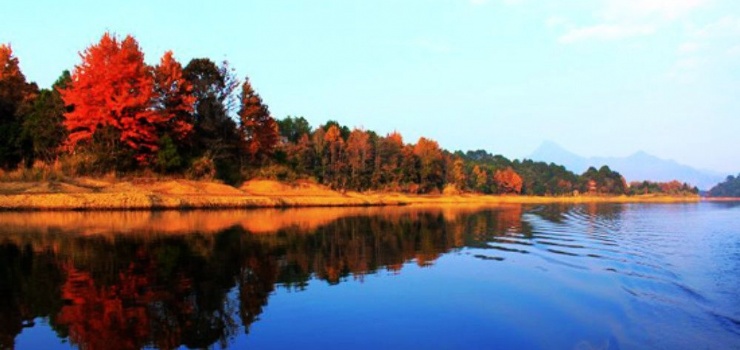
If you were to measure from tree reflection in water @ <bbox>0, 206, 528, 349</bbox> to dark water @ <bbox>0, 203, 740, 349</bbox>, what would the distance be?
5cm

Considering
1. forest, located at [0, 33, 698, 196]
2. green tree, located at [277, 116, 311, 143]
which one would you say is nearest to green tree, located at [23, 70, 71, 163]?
forest, located at [0, 33, 698, 196]

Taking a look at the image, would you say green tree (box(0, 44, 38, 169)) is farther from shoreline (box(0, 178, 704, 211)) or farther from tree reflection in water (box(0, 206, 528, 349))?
tree reflection in water (box(0, 206, 528, 349))

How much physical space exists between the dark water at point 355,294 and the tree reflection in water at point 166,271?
52 mm

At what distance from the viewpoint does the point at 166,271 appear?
1392cm

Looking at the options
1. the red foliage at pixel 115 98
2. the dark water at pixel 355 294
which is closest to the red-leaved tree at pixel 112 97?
the red foliage at pixel 115 98

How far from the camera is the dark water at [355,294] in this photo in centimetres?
850

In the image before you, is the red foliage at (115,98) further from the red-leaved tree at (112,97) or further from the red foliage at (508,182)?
the red foliage at (508,182)

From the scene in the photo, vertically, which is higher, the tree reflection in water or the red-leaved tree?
the red-leaved tree

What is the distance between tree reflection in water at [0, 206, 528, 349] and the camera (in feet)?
→ 28.7

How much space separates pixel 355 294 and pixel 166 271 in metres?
5.77

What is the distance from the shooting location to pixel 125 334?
822cm

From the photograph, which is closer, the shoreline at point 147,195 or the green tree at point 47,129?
the shoreline at point 147,195

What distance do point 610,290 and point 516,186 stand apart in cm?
14944

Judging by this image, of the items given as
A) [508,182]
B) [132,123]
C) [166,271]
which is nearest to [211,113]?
[132,123]
